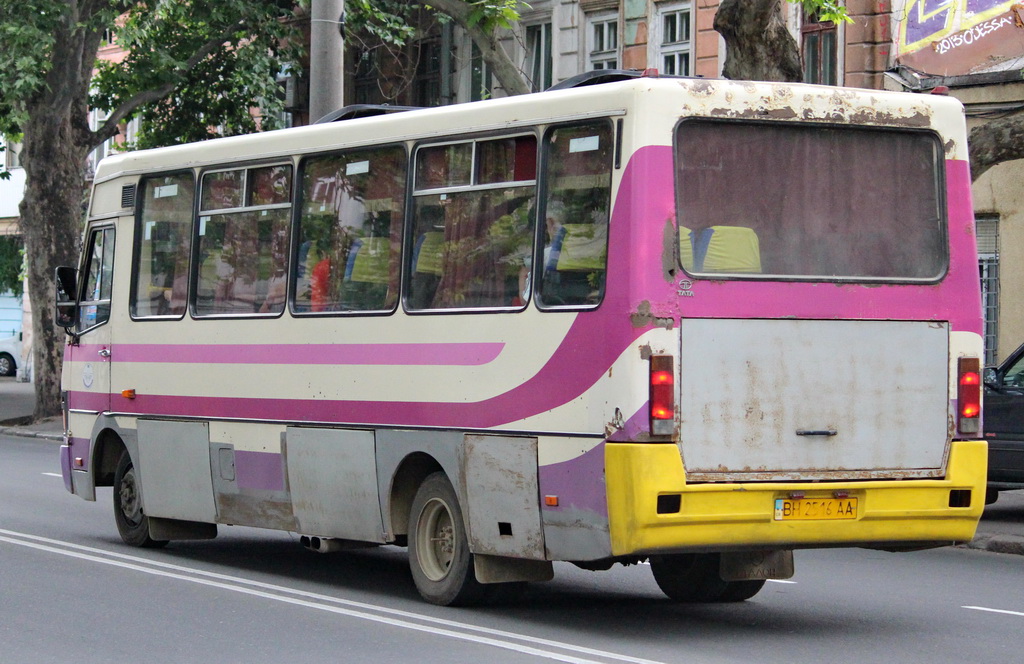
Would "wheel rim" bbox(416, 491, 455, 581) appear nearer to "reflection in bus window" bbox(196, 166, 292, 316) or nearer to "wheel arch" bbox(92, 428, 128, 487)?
"reflection in bus window" bbox(196, 166, 292, 316)

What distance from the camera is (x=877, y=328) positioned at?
30.1 ft

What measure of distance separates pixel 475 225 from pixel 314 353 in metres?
1.75

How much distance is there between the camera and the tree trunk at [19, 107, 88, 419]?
3027 centimetres

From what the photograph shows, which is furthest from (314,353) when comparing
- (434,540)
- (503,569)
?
(503,569)

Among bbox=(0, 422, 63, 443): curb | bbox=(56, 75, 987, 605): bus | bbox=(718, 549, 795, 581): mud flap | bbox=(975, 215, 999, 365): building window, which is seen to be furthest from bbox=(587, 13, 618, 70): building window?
bbox=(718, 549, 795, 581): mud flap

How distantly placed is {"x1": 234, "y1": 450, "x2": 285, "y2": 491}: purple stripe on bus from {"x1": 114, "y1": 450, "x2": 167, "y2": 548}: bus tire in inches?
63.7

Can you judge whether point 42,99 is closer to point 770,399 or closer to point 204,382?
point 204,382

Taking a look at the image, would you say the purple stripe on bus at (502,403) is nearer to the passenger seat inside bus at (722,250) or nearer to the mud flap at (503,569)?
the passenger seat inside bus at (722,250)

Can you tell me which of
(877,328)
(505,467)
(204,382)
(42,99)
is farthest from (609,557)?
(42,99)

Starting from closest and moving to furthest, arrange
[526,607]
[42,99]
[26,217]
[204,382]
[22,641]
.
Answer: [22,641] → [526,607] → [204,382] → [42,99] → [26,217]

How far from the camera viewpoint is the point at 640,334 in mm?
8609

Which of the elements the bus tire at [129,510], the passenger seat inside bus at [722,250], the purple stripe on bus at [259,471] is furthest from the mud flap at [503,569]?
the bus tire at [129,510]

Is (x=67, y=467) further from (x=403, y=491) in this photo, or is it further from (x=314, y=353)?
(x=403, y=491)

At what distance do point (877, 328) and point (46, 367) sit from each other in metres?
24.5
